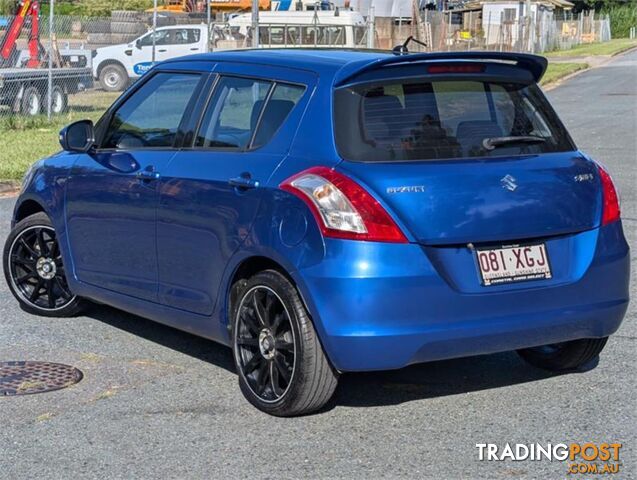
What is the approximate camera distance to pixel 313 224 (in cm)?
533

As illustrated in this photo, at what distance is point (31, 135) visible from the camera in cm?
2059

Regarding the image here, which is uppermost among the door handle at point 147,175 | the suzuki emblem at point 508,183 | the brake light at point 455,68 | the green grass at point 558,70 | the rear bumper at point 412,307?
the brake light at point 455,68

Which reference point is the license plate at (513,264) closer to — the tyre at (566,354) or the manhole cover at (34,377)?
the tyre at (566,354)

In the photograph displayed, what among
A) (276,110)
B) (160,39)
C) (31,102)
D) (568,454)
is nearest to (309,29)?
(160,39)

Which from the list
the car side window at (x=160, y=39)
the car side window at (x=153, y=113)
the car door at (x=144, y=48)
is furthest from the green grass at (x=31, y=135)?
the car side window at (x=153, y=113)

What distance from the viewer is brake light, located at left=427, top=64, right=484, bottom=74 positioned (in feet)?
18.9

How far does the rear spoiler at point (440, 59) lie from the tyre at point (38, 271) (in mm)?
2744

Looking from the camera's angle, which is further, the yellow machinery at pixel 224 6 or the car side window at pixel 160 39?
the yellow machinery at pixel 224 6

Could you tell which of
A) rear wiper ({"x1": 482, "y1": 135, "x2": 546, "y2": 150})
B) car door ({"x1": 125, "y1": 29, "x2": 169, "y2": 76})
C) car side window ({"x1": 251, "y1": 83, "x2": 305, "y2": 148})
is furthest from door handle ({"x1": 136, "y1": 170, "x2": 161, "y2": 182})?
car door ({"x1": 125, "y1": 29, "x2": 169, "y2": 76})

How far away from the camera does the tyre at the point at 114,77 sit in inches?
1396

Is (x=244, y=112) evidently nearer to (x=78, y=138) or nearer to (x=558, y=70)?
(x=78, y=138)

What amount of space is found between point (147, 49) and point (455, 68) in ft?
98.8

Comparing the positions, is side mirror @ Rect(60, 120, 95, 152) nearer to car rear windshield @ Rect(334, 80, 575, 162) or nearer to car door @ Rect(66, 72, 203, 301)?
car door @ Rect(66, 72, 203, 301)

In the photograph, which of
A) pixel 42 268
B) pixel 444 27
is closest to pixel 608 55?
pixel 444 27
